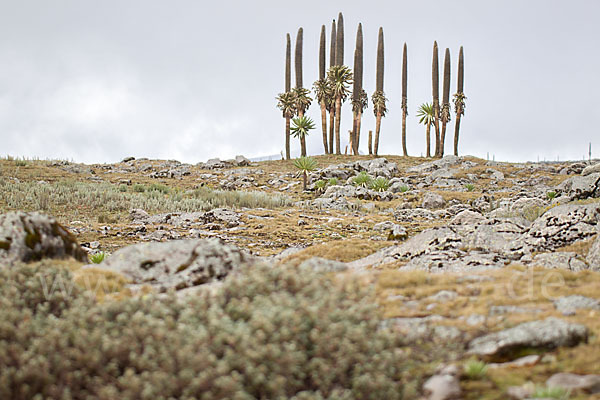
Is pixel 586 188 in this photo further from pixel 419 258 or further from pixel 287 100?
pixel 287 100

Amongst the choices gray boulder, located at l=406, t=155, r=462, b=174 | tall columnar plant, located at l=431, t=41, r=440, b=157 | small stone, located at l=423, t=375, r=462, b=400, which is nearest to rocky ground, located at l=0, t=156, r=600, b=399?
small stone, located at l=423, t=375, r=462, b=400

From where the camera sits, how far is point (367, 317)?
10.8 feet

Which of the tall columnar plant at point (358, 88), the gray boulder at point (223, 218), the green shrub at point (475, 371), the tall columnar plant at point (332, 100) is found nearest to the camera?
the green shrub at point (475, 371)

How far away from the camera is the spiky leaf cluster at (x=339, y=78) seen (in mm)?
41031

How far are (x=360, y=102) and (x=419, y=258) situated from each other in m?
36.8

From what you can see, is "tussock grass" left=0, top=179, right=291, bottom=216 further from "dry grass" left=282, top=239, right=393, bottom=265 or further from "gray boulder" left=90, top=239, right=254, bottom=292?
"gray boulder" left=90, top=239, right=254, bottom=292

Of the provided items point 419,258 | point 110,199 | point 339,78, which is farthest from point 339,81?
point 419,258

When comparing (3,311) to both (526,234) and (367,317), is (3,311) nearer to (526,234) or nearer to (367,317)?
(367,317)

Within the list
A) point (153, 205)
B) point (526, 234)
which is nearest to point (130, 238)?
point (153, 205)

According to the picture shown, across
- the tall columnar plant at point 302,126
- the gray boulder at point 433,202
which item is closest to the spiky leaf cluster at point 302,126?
the tall columnar plant at point 302,126

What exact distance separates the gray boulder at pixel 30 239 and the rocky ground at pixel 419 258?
0.02 m

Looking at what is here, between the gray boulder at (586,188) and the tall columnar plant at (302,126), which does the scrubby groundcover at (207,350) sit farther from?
the tall columnar plant at (302,126)

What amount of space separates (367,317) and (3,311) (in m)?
2.94

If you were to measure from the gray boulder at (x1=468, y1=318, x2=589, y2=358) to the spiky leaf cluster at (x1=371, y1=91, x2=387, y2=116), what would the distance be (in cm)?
4126
